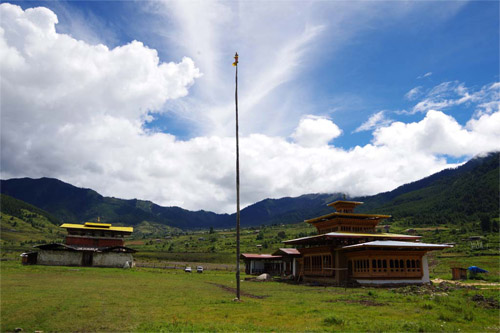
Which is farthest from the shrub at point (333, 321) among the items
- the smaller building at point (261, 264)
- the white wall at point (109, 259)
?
the white wall at point (109, 259)

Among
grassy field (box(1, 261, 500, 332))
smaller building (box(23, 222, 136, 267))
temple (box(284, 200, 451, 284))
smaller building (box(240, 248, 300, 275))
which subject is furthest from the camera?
smaller building (box(240, 248, 300, 275))

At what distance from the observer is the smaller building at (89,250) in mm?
69188

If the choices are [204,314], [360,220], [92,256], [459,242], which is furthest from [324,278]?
[459,242]

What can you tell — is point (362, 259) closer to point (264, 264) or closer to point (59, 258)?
point (264, 264)

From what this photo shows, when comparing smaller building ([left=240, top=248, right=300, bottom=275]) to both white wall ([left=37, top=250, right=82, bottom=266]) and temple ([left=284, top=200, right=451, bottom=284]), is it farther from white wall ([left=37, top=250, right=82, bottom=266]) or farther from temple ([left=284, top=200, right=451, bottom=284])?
white wall ([left=37, top=250, right=82, bottom=266])

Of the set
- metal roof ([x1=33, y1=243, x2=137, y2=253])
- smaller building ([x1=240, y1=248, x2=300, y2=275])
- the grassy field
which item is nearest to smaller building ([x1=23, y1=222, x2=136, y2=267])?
metal roof ([x1=33, y1=243, x2=137, y2=253])

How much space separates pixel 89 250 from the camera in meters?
72.9

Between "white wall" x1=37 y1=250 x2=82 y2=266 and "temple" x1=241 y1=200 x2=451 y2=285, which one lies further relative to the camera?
"white wall" x1=37 y1=250 x2=82 y2=266

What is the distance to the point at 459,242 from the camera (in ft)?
348

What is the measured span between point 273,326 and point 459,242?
366 feet

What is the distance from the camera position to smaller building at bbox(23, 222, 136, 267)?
2724 inches

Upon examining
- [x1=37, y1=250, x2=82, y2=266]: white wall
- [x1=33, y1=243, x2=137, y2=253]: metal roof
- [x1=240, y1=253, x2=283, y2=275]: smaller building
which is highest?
[x1=33, y1=243, x2=137, y2=253]: metal roof

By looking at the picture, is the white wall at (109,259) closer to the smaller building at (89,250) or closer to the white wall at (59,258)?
the smaller building at (89,250)

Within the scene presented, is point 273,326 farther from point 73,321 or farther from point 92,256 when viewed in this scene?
point 92,256
